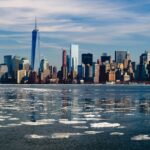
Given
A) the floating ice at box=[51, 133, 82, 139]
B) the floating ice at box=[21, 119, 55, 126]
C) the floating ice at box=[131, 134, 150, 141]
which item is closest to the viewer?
the floating ice at box=[131, 134, 150, 141]

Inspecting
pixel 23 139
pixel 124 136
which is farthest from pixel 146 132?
pixel 23 139

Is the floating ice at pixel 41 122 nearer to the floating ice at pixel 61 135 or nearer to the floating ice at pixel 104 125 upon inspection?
the floating ice at pixel 104 125

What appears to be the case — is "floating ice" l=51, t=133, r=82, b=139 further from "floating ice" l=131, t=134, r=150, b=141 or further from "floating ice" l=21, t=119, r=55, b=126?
"floating ice" l=21, t=119, r=55, b=126

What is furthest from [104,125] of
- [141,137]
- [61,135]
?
[141,137]

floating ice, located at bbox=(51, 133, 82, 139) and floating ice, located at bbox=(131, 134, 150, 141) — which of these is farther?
floating ice, located at bbox=(51, 133, 82, 139)

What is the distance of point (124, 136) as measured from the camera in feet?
Result: 102

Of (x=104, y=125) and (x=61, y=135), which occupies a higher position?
(x=104, y=125)

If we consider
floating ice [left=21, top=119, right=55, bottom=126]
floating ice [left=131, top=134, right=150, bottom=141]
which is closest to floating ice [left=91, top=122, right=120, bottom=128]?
floating ice [left=21, top=119, right=55, bottom=126]

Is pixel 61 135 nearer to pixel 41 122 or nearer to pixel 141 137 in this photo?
pixel 141 137

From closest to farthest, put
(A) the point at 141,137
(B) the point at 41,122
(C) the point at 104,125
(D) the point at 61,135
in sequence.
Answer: (A) the point at 141,137, (D) the point at 61,135, (C) the point at 104,125, (B) the point at 41,122

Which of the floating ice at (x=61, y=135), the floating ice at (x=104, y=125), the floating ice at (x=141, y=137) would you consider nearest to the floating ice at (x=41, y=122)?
the floating ice at (x=104, y=125)

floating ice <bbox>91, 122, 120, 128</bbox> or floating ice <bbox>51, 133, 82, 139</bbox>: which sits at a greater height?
floating ice <bbox>91, 122, 120, 128</bbox>

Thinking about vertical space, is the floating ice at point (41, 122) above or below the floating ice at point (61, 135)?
above

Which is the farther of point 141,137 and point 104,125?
point 104,125
